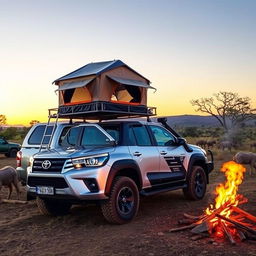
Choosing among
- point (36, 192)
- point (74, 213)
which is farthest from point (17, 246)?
point (74, 213)

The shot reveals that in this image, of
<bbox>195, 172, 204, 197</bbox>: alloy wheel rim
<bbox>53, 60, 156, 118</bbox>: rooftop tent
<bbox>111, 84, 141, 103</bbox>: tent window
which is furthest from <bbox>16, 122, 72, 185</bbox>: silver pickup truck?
<bbox>195, 172, 204, 197</bbox>: alloy wheel rim

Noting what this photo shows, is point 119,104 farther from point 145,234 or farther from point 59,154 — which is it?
point 145,234

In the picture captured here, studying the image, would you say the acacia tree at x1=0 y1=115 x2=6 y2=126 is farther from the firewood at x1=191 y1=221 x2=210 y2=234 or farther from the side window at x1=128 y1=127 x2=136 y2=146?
the firewood at x1=191 y1=221 x2=210 y2=234

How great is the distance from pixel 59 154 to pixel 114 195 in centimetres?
131

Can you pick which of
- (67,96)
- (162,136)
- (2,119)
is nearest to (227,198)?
(162,136)

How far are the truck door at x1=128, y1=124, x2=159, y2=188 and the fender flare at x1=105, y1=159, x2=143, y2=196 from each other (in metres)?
0.13

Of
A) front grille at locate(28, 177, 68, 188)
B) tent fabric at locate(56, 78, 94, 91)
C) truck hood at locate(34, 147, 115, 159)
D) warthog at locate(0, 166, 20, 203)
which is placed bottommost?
warthog at locate(0, 166, 20, 203)

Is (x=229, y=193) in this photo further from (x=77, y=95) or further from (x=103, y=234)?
(x=77, y=95)

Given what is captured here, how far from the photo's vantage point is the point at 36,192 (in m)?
7.68

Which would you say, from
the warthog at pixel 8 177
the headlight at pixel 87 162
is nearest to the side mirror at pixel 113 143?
the headlight at pixel 87 162

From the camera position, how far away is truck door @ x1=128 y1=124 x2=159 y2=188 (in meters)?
8.20

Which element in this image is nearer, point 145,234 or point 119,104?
point 145,234

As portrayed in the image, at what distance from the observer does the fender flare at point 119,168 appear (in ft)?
23.9

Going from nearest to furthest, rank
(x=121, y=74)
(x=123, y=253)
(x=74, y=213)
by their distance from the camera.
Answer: (x=123, y=253) → (x=74, y=213) → (x=121, y=74)
